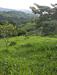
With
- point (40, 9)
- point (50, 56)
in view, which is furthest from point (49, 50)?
point (40, 9)

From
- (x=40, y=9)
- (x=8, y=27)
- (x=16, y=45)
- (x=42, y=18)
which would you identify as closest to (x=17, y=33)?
(x=8, y=27)

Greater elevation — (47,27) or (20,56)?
(20,56)

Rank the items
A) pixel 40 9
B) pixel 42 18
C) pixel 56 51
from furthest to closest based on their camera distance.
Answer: pixel 40 9 < pixel 42 18 < pixel 56 51

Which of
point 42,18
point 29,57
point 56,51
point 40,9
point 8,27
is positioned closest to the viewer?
point 29,57

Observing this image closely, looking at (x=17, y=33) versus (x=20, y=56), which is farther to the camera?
(x=17, y=33)

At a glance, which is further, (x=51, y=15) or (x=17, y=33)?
(x=51, y=15)

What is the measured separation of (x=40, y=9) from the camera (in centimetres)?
7588

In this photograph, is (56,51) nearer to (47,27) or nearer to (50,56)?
(50,56)

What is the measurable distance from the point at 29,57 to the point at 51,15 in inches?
1855

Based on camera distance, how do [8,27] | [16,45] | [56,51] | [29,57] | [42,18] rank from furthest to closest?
[42,18] → [8,27] → [16,45] → [56,51] → [29,57]

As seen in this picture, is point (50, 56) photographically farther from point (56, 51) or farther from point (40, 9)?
point (40, 9)

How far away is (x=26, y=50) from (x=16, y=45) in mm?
3000

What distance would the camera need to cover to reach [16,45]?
29.2 metres

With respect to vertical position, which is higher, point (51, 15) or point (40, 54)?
point (40, 54)
